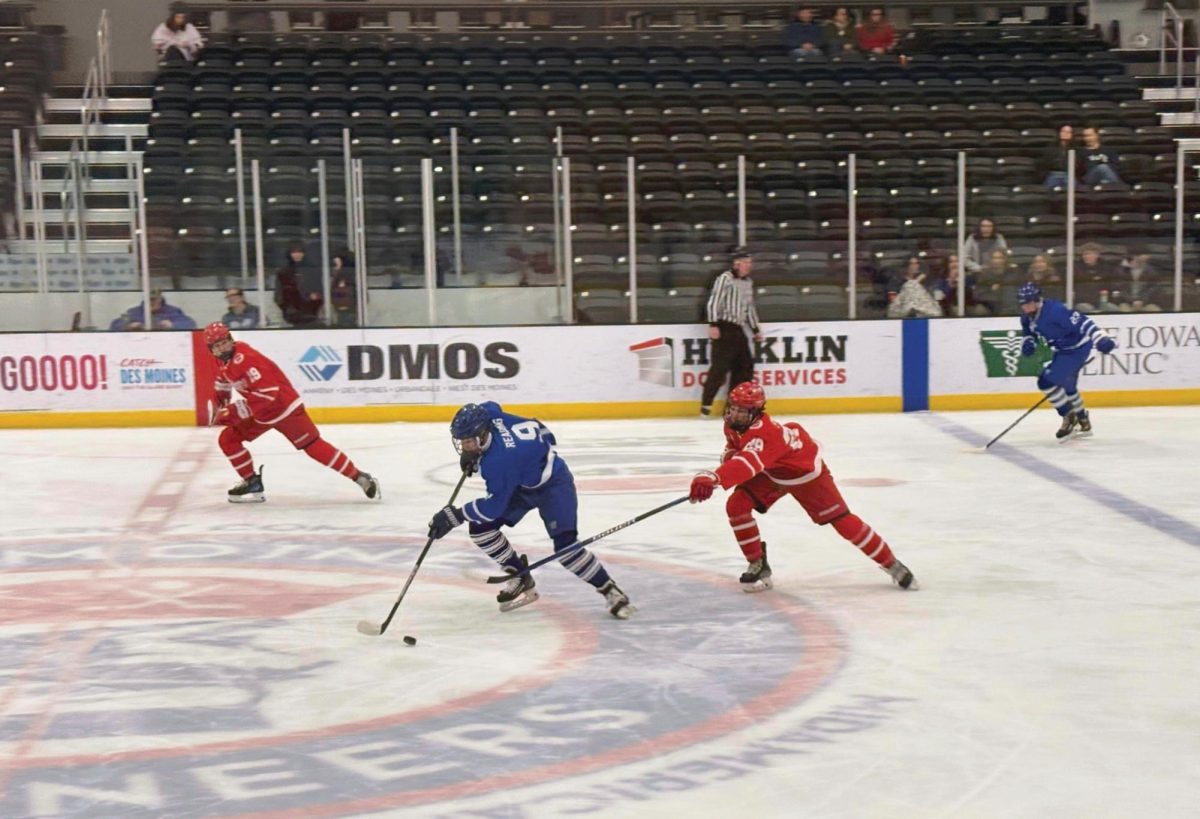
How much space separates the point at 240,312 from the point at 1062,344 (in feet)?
22.5

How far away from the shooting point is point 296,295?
44.5 ft

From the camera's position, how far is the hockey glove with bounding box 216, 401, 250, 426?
940 cm

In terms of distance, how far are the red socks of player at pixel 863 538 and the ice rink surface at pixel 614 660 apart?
182mm

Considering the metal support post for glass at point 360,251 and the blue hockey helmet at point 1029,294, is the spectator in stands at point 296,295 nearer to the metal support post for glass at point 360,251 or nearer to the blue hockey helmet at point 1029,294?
the metal support post for glass at point 360,251

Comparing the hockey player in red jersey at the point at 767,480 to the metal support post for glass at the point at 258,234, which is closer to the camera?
the hockey player in red jersey at the point at 767,480

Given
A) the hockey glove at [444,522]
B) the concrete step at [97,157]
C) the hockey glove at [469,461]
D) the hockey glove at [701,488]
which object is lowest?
the hockey glove at [444,522]

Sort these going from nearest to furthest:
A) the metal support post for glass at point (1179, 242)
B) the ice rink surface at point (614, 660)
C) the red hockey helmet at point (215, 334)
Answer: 1. the ice rink surface at point (614, 660)
2. the red hockey helmet at point (215, 334)
3. the metal support post for glass at point (1179, 242)

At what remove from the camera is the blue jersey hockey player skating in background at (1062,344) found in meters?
11.5

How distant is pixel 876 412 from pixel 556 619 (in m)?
7.92

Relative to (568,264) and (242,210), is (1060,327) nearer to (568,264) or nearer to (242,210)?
(568,264)

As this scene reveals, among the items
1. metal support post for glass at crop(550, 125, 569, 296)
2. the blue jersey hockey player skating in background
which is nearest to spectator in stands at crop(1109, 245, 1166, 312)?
A: the blue jersey hockey player skating in background

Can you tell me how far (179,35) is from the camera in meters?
18.4

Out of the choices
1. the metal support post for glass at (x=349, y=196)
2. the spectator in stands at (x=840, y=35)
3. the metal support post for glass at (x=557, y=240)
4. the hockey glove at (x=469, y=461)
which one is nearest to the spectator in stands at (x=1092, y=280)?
the metal support post for glass at (x=557, y=240)

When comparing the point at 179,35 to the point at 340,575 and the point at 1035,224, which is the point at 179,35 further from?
the point at 340,575
